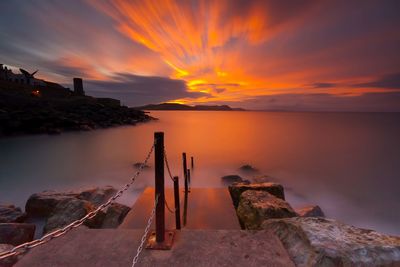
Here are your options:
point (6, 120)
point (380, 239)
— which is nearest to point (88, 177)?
point (380, 239)

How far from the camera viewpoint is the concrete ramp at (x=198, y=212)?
518cm

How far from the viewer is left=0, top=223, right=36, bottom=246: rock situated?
4297 millimetres

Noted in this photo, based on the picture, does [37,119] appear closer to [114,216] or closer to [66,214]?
[66,214]

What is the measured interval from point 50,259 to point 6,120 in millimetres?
31038

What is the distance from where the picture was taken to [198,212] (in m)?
5.79

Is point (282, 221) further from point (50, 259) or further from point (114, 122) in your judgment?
point (114, 122)

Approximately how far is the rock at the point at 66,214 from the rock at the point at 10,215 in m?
1.50

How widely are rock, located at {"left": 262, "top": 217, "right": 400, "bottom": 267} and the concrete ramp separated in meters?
2.14

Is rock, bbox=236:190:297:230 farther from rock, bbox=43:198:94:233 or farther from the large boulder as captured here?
the large boulder

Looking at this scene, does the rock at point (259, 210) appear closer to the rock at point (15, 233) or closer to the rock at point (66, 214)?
the rock at point (66, 214)

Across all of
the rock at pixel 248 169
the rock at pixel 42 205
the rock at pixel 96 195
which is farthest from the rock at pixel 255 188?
the rock at pixel 248 169

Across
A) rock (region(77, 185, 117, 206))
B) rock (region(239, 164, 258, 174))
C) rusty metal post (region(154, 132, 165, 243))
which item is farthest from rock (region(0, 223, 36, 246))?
rock (region(239, 164, 258, 174))

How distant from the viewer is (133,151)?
21969 millimetres

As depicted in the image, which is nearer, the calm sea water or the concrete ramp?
the concrete ramp
